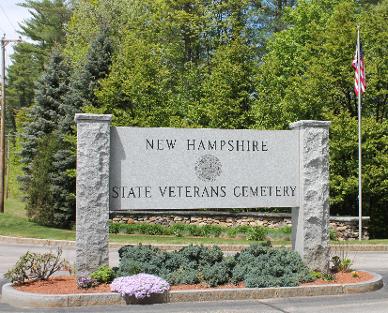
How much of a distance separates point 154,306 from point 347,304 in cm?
345

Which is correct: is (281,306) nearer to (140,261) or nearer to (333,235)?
(140,261)

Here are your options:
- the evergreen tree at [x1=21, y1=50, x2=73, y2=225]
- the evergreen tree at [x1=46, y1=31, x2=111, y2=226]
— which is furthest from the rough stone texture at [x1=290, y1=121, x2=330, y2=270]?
the evergreen tree at [x1=21, y1=50, x2=73, y2=225]

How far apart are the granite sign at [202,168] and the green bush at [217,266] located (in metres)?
0.99

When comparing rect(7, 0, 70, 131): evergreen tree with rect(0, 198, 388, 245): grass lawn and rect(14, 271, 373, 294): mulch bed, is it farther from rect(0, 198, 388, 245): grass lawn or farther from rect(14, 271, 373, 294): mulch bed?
rect(14, 271, 373, 294): mulch bed

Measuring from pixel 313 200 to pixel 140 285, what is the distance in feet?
15.0

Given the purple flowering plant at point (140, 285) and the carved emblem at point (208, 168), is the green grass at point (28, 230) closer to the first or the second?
the carved emblem at point (208, 168)

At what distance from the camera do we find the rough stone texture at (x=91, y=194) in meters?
11.4

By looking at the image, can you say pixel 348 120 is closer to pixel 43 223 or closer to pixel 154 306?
pixel 43 223

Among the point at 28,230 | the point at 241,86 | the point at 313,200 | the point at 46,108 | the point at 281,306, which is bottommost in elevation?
the point at 28,230

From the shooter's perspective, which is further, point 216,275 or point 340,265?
point 340,265

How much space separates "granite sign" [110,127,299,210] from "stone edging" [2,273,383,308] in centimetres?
220

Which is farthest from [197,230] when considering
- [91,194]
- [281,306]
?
[281,306]

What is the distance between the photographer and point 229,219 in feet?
97.6

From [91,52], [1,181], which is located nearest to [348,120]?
[91,52]
